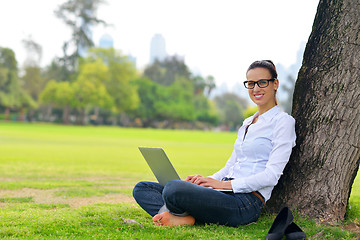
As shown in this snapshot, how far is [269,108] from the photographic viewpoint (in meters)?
4.25

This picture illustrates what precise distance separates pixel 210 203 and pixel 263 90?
1184mm

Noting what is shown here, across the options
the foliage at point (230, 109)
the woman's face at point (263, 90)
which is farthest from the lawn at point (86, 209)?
the foliage at point (230, 109)

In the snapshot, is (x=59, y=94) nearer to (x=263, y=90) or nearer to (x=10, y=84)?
(x=10, y=84)

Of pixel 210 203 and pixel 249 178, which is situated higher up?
pixel 249 178

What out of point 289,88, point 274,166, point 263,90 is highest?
point 289,88

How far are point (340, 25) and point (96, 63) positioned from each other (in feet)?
201

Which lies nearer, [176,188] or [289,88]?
[176,188]

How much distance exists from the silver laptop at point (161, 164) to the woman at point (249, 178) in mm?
164

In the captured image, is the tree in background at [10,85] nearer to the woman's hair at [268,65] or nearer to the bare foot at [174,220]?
the bare foot at [174,220]

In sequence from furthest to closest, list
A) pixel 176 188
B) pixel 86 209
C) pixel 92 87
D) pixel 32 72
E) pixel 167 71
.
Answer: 1. pixel 167 71
2. pixel 32 72
3. pixel 92 87
4. pixel 86 209
5. pixel 176 188

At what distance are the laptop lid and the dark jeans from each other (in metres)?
0.19

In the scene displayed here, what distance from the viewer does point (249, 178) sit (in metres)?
3.92

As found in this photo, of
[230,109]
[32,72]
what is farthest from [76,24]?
[230,109]

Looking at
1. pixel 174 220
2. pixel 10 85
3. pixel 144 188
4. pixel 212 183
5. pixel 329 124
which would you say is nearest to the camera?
pixel 212 183
